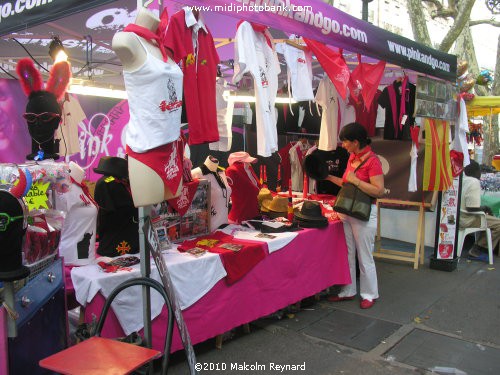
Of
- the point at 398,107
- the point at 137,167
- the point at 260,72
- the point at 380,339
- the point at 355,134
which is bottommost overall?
the point at 380,339

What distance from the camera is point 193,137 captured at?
9.03 feet

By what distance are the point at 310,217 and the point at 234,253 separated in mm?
1195

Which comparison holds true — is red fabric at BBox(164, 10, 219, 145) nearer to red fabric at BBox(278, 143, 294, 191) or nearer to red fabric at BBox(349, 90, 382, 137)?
red fabric at BBox(349, 90, 382, 137)

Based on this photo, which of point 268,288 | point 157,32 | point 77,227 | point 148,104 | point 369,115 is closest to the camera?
point 148,104

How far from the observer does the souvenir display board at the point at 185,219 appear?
10.8 ft

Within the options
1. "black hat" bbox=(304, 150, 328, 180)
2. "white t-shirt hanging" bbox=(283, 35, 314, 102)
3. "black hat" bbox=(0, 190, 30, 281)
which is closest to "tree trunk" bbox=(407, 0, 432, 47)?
"black hat" bbox=(304, 150, 328, 180)

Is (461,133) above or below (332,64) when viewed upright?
below

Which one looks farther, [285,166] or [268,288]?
[285,166]

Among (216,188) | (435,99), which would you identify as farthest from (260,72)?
(435,99)

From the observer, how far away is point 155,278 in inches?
113

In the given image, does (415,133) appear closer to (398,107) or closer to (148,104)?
(398,107)

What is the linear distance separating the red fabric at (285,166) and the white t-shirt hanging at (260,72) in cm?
344

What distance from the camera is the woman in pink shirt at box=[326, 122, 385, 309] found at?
4164 millimetres

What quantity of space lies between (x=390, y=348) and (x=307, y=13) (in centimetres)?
278
